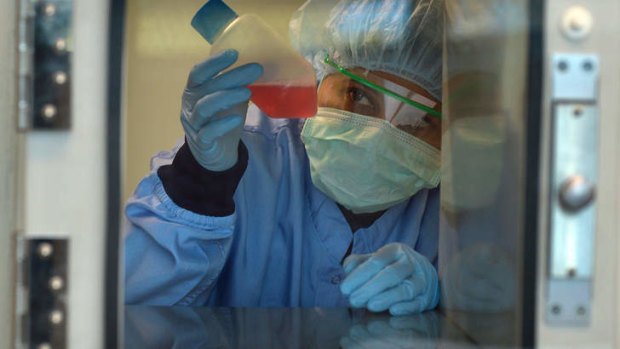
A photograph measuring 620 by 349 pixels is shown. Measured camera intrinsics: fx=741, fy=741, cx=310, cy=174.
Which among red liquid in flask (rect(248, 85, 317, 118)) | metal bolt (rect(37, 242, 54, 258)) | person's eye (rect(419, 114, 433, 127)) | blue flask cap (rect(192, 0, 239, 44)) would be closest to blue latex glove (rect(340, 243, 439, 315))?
person's eye (rect(419, 114, 433, 127))

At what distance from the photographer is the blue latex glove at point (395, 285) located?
186 cm

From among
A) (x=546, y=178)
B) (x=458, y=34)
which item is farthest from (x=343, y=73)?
(x=546, y=178)

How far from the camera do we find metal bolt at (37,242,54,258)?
984 mm

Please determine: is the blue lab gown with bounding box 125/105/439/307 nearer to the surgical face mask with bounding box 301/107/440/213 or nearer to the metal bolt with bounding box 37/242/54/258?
the surgical face mask with bounding box 301/107/440/213

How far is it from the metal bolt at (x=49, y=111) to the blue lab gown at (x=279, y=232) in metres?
1.21

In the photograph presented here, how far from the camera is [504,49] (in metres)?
1.17

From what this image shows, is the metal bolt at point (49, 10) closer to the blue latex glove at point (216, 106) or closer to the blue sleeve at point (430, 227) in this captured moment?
the blue latex glove at point (216, 106)

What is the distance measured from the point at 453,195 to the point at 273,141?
2.81 feet

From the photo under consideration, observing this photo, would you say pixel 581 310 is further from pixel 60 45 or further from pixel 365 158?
pixel 365 158

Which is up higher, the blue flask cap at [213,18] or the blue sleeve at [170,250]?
the blue flask cap at [213,18]

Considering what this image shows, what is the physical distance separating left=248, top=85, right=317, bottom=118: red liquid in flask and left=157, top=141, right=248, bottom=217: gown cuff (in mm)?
194

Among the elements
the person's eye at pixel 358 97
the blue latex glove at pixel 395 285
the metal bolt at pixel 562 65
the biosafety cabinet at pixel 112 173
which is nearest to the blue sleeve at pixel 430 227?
the blue latex glove at pixel 395 285

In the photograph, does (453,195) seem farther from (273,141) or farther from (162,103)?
(162,103)

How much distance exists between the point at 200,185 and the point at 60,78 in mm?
1231
